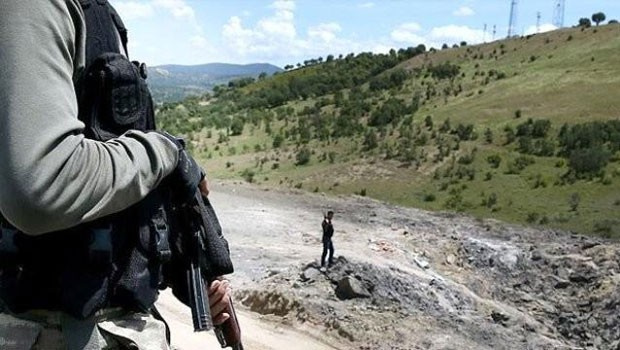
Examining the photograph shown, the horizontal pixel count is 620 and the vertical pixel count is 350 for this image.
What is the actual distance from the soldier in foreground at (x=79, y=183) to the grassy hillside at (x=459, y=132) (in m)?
19.7

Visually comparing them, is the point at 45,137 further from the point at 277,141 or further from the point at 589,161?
the point at 277,141

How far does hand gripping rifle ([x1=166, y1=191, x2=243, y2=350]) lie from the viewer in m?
1.92

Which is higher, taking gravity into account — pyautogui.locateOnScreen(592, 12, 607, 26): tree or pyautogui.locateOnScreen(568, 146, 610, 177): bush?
pyautogui.locateOnScreen(592, 12, 607, 26): tree

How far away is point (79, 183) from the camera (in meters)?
1.47

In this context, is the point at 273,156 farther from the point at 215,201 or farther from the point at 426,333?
the point at 426,333

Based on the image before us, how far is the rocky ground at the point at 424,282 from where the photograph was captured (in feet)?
39.7

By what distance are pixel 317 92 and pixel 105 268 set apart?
48412 millimetres

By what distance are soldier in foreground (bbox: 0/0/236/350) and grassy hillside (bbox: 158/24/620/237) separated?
1972 cm

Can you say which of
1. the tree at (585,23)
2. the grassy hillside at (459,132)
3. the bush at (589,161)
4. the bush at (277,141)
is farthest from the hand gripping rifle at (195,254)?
the tree at (585,23)

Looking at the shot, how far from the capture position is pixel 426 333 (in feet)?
39.4

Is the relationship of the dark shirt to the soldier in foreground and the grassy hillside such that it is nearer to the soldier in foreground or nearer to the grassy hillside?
the grassy hillside

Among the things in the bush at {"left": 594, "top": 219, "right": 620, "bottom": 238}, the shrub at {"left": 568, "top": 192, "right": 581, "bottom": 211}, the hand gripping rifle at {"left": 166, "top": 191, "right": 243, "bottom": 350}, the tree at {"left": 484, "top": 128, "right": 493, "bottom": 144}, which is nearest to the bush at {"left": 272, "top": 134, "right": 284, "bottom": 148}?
the tree at {"left": 484, "top": 128, "right": 493, "bottom": 144}

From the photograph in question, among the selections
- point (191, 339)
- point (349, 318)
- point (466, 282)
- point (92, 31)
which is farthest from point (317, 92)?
point (92, 31)

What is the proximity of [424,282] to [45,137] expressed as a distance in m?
13.2
